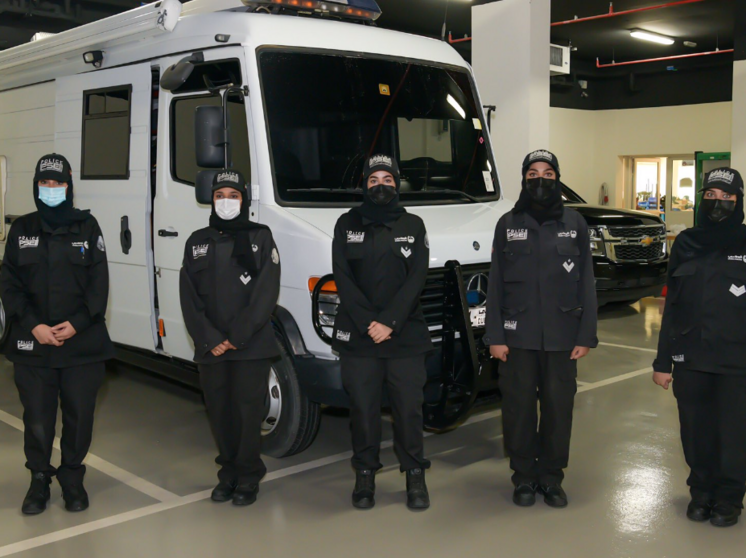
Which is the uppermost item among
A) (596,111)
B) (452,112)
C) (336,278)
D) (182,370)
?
(596,111)

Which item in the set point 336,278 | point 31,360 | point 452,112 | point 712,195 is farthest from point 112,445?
point 712,195

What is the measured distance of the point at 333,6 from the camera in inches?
216

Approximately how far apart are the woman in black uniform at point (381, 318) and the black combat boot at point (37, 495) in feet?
5.29

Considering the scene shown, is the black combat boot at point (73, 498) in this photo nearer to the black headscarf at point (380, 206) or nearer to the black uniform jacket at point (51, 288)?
the black uniform jacket at point (51, 288)

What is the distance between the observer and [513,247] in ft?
14.2

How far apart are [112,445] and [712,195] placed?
394 centimetres

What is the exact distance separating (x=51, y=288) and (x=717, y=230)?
3.27 meters

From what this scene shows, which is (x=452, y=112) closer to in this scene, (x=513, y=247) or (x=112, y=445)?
(x=513, y=247)

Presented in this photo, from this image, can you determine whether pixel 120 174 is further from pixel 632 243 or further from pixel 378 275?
pixel 632 243

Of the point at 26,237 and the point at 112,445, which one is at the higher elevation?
the point at 26,237

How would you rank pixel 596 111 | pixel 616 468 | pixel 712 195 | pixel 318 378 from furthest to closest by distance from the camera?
pixel 596 111
pixel 616 468
pixel 318 378
pixel 712 195

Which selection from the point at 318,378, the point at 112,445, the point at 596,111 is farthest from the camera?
the point at 596,111

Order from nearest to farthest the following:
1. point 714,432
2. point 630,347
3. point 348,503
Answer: point 714,432 → point 348,503 → point 630,347

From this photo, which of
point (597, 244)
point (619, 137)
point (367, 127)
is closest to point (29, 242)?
point (367, 127)
